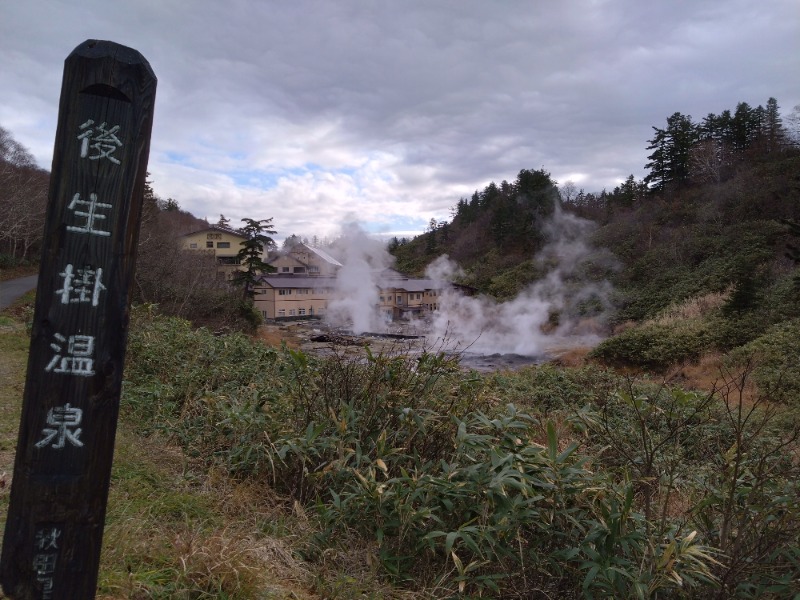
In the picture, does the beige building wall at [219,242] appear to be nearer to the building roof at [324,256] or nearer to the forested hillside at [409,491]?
the building roof at [324,256]

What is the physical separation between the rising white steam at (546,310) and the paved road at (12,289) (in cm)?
1610

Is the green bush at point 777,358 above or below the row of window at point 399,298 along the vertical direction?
below

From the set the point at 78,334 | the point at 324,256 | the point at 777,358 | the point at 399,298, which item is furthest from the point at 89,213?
the point at 324,256

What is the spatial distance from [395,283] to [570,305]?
12.2 meters

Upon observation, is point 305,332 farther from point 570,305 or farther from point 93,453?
point 93,453

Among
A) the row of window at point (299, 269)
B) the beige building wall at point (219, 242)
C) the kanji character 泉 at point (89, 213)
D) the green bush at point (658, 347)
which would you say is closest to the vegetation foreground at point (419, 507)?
the kanji character 泉 at point (89, 213)

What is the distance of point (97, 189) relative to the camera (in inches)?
67.2

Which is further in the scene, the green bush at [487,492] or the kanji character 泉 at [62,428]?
the green bush at [487,492]

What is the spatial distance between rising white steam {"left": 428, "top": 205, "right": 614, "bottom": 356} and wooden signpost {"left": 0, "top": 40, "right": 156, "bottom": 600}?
20719 mm

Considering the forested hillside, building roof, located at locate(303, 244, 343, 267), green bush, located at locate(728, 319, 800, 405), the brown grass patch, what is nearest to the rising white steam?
the brown grass patch

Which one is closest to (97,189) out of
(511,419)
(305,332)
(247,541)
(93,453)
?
(93,453)

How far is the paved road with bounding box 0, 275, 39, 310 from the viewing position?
15.6 metres

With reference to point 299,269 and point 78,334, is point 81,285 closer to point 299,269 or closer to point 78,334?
point 78,334

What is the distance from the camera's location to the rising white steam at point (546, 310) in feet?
82.1
